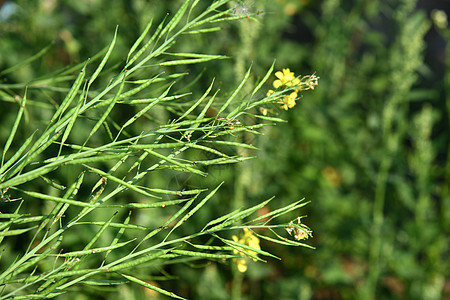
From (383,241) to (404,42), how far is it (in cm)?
72

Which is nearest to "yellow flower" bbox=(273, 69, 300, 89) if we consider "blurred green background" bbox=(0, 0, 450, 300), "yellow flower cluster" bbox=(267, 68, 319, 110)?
"yellow flower cluster" bbox=(267, 68, 319, 110)

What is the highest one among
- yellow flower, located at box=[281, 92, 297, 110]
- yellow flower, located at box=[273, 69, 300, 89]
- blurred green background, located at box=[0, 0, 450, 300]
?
yellow flower, located at box=[273, 69, 300, 89]

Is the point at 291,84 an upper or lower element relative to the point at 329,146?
upper

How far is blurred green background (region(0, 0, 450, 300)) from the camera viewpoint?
1768 mm

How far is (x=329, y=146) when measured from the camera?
224 cm

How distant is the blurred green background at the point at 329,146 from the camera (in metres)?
1.77

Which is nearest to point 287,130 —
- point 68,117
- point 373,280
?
point 373,280

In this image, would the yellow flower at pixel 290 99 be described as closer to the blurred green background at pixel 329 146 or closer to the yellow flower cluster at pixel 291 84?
the yellow flower cluster at pixel 291 84

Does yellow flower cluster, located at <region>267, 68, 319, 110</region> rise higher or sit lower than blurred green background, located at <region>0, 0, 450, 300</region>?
higher

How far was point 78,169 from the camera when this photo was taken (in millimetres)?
1662

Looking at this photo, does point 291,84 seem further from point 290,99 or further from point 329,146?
point 329,146

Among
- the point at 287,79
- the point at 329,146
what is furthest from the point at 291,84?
the point at 329,146

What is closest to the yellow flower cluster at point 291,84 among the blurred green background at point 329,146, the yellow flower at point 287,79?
the yellow flower at point 287,79

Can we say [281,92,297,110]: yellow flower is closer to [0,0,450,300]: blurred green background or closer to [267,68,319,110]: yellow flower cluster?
[267,68,319,110]: yellow flower cluster
